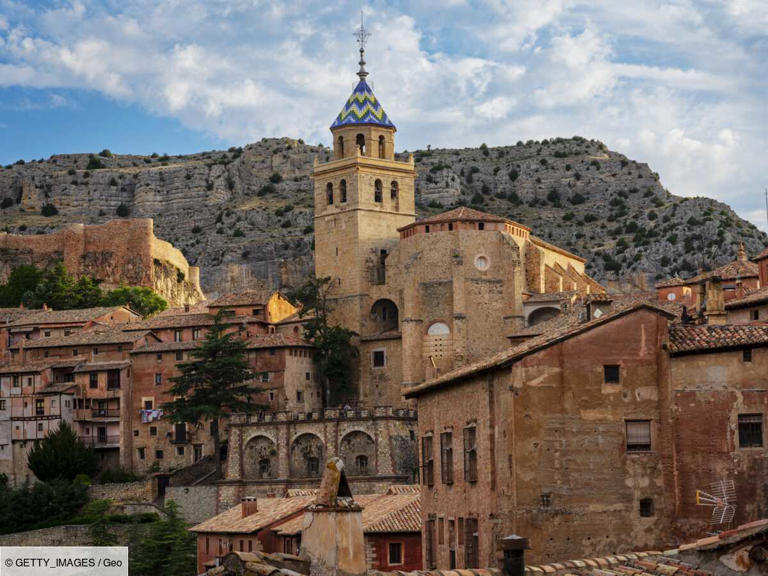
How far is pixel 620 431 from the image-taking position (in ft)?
121

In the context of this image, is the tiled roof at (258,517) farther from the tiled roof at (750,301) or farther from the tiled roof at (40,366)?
the tiled roof at (40,366)

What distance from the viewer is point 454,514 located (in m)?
41.4

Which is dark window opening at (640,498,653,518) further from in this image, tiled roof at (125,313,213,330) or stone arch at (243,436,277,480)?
tiled roof at (125,313,213,330)

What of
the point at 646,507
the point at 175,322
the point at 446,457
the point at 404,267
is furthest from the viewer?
the point at 175,322

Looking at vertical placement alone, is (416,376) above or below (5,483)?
above

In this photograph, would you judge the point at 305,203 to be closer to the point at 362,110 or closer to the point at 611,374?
the point at 362,110

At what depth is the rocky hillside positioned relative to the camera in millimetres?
137125

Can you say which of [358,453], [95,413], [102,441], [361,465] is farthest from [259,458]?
[95,413]

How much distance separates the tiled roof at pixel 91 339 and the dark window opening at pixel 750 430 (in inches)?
2457

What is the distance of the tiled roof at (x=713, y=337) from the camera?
3631 cm

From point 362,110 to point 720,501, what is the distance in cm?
6575

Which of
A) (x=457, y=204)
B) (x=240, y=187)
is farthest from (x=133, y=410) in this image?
(x=240, y=187)

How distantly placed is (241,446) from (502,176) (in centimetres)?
9058

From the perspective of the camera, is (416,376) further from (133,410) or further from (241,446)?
(133,410)
